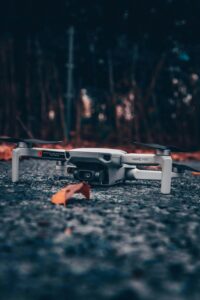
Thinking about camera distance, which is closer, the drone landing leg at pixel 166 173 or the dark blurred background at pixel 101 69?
the drone landing leg at pixel 166 173

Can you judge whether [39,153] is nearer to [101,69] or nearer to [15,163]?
[15,163]

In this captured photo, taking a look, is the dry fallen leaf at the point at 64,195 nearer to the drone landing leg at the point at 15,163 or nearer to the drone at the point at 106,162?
the drone at the point at 106,162

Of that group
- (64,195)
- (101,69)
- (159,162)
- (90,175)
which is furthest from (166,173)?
(101,69)

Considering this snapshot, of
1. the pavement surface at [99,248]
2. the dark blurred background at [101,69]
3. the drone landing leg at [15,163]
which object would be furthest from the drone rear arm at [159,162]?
the dark blurred background at [101,69]

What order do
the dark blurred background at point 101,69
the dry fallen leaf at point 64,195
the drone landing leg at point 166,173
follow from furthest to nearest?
the dark blurred background at point 101,69 < the drone landing leg at point 166,173 < the dry fallen leaf at point 64,195

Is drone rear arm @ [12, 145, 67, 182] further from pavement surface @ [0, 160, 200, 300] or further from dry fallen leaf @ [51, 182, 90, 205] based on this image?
dry fallen leaf @ [51, 182, 90, 205]

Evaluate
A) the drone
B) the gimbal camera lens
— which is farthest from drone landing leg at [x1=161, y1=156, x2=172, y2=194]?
the gimbal camera lens

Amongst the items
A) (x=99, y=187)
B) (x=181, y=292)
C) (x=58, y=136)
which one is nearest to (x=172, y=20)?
(x=58, y=136)
